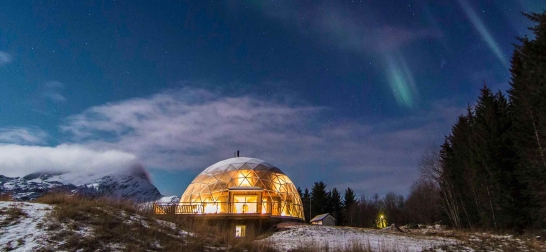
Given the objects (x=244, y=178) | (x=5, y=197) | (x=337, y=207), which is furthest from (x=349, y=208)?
(x=5, y=197)

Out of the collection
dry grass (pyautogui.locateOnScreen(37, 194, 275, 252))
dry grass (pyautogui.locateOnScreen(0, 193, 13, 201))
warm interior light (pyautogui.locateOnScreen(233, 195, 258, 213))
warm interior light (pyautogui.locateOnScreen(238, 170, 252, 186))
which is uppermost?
warm interior light (pyautogui.locateOnScreen(238, 170, 252, 186))

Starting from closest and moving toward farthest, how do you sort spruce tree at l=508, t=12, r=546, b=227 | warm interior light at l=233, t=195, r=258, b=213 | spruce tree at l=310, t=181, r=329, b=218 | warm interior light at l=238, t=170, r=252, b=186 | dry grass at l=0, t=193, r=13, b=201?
1. dry grass at l=0, t=193, r=13, b=201
2. spruce tree at l=508, t=12, r=546, b=227
3. warm interior light at l=233, t=195, r=258, b=213
4. warm interior light at l=238, t=170, r=252, b=186
5. spruce tree at l=310, t=181, r=329, b=218

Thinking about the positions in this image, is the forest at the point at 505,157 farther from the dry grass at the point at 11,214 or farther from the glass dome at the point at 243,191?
the dry grass at the point at 11,214

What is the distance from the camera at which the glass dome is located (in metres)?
28.1

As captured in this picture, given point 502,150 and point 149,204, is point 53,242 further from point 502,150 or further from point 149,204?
point 502,150

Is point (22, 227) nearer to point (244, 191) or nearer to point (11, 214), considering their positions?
point (11, 214)

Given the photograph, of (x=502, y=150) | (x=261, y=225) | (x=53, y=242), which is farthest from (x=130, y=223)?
(x=502, y=150)

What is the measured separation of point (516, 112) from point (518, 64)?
13.4ft

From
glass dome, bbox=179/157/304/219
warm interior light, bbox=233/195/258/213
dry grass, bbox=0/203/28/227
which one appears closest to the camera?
dry grass, bbox=0/203/28/227

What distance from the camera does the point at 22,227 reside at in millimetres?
8992

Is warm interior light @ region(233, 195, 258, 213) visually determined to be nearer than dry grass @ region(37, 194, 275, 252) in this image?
No

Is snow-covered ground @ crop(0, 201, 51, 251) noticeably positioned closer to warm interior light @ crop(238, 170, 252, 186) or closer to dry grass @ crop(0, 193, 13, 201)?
dry grass @ crop(0, 193, 13, 201)

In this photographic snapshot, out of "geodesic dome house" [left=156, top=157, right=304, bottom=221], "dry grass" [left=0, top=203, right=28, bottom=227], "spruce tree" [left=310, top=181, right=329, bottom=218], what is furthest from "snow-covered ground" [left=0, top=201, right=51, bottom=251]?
"spruce tree" [left=310, top=181, right=329, bottom=218]

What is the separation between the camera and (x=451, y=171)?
117ft
